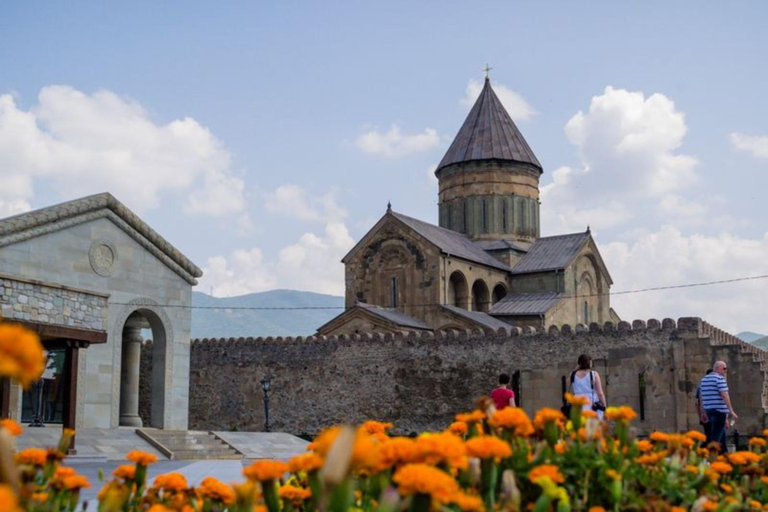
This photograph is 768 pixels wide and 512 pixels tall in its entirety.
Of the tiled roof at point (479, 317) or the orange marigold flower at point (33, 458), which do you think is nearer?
the orange marigold flower at point (33, 458)

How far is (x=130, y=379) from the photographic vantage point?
16.8m

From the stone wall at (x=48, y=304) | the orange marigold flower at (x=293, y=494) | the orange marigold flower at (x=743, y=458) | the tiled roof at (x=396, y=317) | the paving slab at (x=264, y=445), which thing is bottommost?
the paving slab at (x=264, y=445)

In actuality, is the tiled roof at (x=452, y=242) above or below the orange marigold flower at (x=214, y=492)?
above

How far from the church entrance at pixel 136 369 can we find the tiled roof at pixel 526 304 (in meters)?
13.2

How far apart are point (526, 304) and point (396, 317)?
14.8ft

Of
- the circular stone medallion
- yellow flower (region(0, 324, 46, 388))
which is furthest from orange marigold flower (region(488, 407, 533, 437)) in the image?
the circular stone medallion

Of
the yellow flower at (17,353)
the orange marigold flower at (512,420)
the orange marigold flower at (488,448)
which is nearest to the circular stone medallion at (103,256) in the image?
the orange marigold flower at (512,420)

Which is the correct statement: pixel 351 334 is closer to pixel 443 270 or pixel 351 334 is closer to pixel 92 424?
pixel 443 270

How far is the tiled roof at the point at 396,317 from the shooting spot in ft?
84.1

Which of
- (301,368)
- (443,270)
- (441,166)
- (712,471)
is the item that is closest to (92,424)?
(301,368)

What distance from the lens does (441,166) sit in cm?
3191

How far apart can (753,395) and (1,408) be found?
12.8 meters

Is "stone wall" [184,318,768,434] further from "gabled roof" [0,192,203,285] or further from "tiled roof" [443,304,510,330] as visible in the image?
"gabled roof" [0,192,203,285]

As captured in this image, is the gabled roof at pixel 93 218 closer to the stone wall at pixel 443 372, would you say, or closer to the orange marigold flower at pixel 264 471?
the stone wall at pixel 443 372
